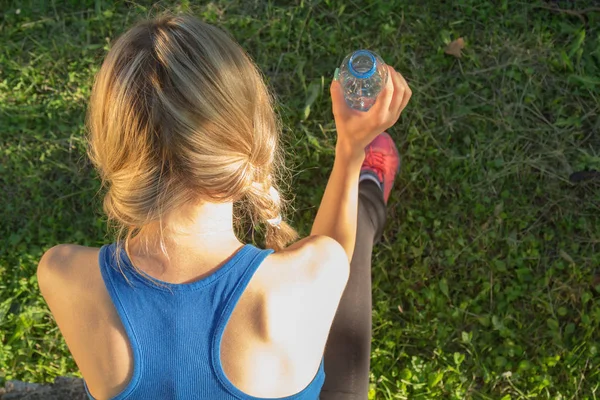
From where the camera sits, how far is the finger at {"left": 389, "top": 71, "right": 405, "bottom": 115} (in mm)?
1996

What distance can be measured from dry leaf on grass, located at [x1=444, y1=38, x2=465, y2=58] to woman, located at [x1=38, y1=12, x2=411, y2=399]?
1756mm

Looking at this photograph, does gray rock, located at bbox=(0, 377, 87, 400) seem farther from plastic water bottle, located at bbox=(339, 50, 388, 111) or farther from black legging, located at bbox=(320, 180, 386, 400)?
plastic water bottle, located at bbox=(339, 50, 388, 111)

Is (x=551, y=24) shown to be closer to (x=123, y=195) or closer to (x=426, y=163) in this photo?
(x=426, y=163)

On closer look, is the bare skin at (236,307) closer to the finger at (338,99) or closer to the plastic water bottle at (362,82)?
the finger at (338,99)

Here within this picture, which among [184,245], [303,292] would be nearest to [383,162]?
[303,292]

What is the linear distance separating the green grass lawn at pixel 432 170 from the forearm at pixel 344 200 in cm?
84

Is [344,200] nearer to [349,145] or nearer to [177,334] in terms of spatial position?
[349,145]

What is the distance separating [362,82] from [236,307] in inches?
46.4

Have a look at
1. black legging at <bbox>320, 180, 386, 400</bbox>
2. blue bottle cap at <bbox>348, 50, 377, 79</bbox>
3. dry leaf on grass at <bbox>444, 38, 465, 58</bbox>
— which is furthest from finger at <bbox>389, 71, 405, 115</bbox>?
dry leaf on grass at <bbox>444, 38, 465, 58</bbox>

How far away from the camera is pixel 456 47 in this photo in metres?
3.17

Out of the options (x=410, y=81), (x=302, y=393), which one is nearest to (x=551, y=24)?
(x=410, y=81)

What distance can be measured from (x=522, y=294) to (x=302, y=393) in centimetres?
157

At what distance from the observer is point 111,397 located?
1.60 meters

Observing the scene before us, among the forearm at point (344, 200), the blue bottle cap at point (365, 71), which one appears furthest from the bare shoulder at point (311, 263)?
the blue bottle cap at point (365, 71)
